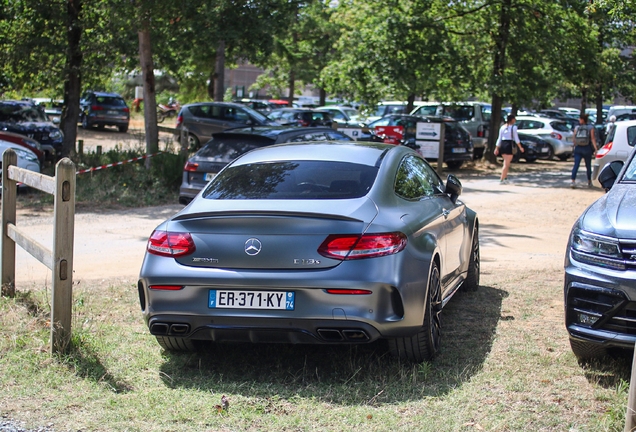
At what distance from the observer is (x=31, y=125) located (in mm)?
20250

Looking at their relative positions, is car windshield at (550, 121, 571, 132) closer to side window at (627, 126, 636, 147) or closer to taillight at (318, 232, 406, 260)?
side window at (627, 126, 636, 147)

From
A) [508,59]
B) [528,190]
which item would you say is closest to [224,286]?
[528,190]

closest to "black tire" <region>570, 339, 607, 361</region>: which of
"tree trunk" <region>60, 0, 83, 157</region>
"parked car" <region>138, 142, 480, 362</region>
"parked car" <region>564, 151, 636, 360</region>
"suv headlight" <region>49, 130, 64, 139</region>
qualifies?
"parked car" <region>564, 151, 636, 360</region>

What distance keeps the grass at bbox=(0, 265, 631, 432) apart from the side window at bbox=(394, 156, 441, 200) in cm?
114

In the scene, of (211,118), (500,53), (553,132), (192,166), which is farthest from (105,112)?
(192,166)

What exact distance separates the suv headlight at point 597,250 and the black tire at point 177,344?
8.86 feet

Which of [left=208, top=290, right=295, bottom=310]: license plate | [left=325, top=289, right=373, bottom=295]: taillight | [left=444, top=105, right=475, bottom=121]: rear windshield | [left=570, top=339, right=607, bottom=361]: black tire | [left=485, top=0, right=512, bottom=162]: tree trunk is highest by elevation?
[left=485, top=0, right=512, bottom=162]: tree trunk

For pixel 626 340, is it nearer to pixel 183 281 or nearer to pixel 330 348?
pixel 330 348

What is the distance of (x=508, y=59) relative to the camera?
2433 cm

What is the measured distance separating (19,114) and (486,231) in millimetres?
13638

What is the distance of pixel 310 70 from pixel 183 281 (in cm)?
3699

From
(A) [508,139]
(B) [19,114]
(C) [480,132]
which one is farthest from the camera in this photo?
(C) [480,132]

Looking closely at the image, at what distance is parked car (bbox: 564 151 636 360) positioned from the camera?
193 inches

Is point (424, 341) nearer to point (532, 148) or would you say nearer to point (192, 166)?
point (192, 166)
